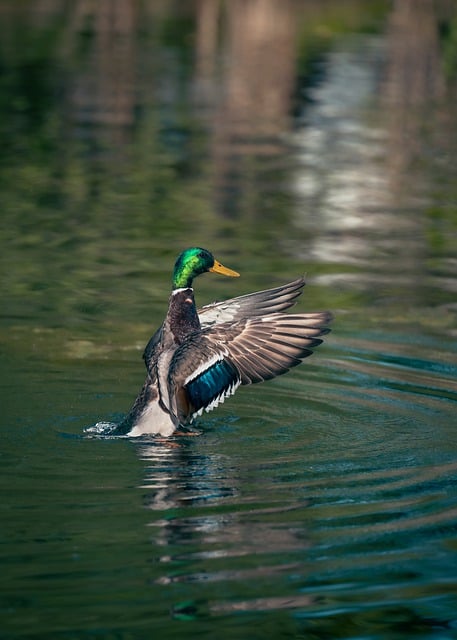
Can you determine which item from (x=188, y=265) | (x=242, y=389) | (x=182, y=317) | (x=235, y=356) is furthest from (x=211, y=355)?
(x=242, y=389)

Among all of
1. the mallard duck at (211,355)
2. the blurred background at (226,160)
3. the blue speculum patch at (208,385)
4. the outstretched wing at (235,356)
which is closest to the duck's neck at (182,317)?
the mallard duck at (211,355)

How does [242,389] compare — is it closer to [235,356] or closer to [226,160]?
[235,356]

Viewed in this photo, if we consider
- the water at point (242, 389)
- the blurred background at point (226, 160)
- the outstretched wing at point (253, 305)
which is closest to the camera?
the water at point (242, 389)

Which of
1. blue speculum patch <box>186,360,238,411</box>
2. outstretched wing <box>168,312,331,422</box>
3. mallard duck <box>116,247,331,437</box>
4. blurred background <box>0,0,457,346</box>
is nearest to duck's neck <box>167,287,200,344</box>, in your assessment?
mallard duck <box>116,247,331,437</box>

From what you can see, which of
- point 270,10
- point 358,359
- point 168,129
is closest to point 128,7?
point 270,10

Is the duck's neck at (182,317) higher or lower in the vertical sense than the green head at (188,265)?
lower

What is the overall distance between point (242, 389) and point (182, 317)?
84 cm

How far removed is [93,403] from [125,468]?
1.32 m

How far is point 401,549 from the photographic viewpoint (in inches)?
237

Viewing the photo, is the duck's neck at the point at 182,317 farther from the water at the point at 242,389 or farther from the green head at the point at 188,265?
the water at the point at 242,389

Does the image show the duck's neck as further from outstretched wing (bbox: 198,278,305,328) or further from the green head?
outstretched wing (bbox: 198,278,305,328)

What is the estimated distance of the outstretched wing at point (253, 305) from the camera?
8.09 metres

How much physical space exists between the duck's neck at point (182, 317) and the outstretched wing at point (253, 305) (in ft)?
0.80

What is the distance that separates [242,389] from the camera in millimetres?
8789
